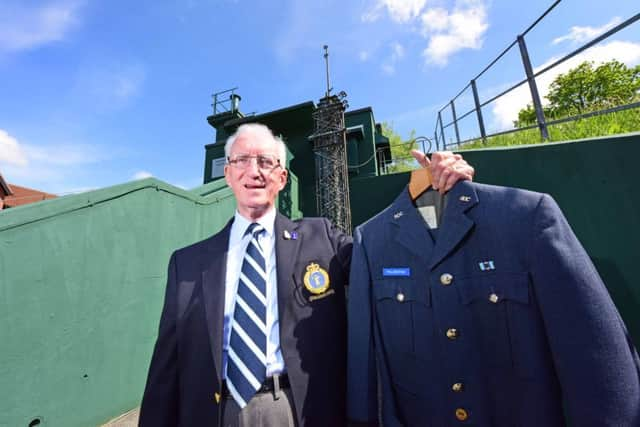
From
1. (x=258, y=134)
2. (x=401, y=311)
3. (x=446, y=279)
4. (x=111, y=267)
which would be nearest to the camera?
(x=446, y=279)

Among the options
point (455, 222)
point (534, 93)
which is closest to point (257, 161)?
point (455, 222)

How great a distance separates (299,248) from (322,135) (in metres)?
9.52

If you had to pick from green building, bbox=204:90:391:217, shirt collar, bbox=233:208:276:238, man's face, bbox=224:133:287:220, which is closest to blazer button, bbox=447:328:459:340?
shirt collar, bbox=233:208:276:238

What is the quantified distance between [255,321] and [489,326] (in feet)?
3.97

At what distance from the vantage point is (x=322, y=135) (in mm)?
10500

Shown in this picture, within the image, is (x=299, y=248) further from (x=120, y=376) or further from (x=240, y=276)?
(x=120, y=376)

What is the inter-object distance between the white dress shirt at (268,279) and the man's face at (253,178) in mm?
78

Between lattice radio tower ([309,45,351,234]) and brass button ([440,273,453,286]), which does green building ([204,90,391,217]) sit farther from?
brass button ([440,273,453,286])

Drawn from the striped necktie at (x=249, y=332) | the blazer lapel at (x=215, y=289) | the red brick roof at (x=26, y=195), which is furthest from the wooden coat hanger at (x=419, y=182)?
the red brick roof at (x=26, y=195)

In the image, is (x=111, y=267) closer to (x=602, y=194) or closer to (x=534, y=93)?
(x=602, y=194)

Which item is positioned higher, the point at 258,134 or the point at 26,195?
the point at 26,195

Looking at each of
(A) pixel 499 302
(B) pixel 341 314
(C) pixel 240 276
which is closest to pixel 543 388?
(A) pixel 499 302

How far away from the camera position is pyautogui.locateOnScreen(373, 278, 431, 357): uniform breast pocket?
1274mm

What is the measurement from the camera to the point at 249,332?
142cm
